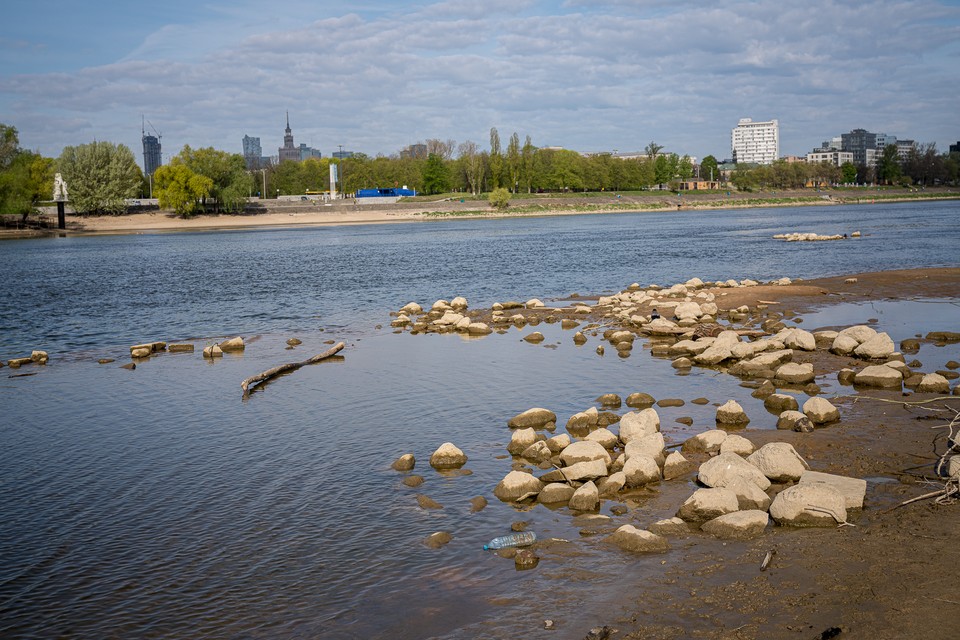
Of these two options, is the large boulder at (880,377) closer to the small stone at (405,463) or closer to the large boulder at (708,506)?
the large boulder at (708,506)

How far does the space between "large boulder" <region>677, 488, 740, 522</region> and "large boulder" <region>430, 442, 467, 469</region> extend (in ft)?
14.1

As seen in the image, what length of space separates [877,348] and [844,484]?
34.0ft

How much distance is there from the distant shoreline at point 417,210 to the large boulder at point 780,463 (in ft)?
397

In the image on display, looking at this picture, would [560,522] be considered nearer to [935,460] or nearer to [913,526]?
[913,526]

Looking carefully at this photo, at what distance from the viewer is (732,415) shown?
16125 millimetres

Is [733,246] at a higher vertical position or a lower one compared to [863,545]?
higher

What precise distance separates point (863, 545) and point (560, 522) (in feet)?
13.0

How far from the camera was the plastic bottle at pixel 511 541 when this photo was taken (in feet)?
35.9

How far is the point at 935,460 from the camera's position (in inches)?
512

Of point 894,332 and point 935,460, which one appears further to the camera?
point 894,332

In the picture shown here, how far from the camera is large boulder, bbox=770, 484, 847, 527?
1094cm

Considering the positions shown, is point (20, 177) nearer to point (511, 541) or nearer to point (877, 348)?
point (877, 348)

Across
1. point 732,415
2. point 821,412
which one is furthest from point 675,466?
point 821,412

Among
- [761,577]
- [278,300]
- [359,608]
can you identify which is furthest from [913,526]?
[278,300]
